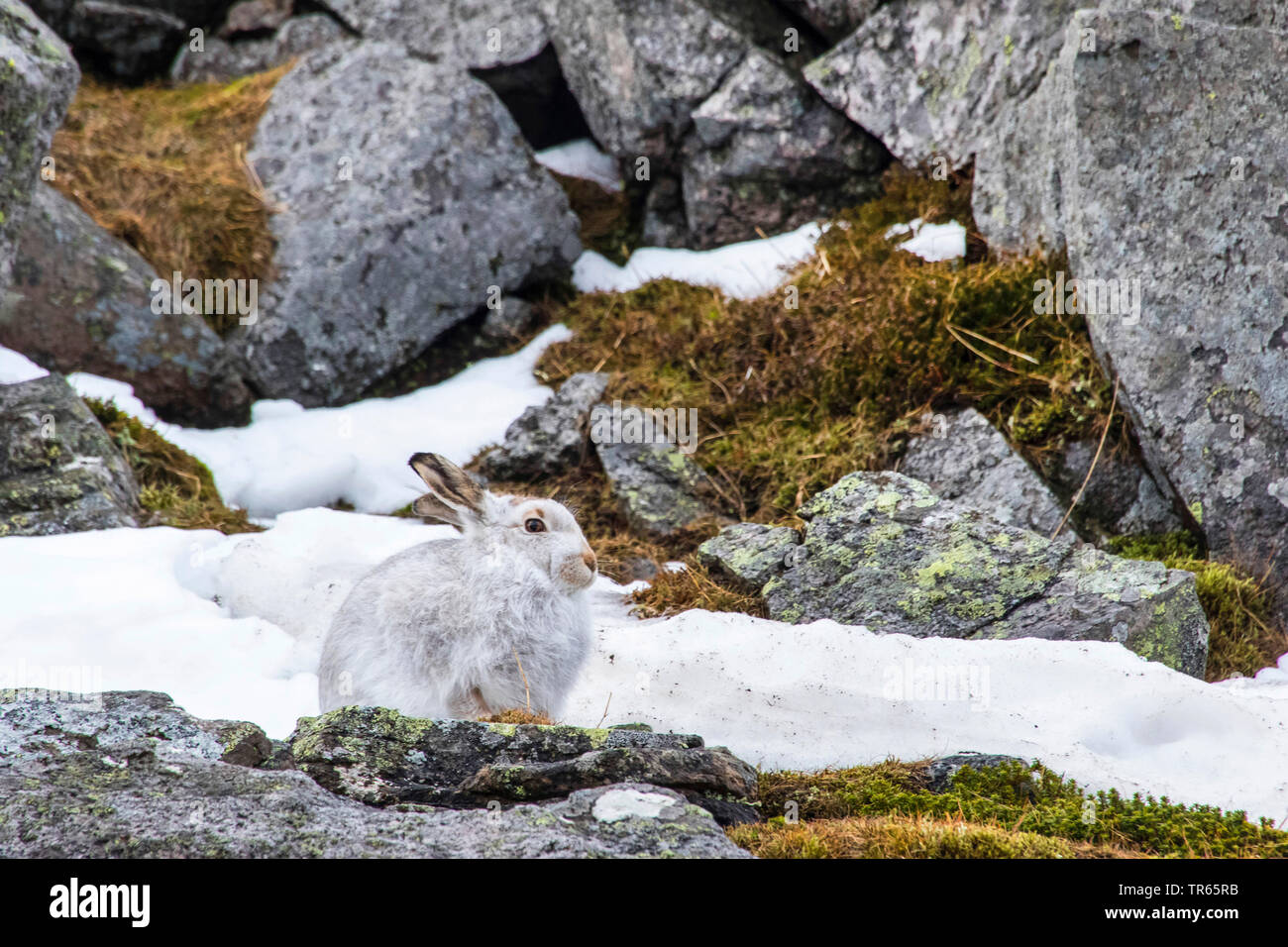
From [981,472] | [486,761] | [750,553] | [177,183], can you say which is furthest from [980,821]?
[177,183]

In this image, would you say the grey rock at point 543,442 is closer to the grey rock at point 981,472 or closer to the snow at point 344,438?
the snow at point 344,438

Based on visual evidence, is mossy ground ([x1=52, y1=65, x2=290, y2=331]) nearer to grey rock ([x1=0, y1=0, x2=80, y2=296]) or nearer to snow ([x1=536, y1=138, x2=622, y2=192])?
grey rock ([x1=0, y1=0, x2=80, y2=296])

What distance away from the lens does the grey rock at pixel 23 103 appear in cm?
911

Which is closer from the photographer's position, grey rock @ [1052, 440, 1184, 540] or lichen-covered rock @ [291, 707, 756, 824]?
lichen-covered rock @ [291, 707, 756, 824]

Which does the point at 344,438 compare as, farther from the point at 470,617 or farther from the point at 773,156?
the point at 773,156

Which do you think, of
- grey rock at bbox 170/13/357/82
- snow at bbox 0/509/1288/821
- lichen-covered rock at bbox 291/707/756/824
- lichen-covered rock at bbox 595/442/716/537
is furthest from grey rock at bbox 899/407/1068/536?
grey rock at bbox 170/13/357/82

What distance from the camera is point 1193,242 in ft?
29.3

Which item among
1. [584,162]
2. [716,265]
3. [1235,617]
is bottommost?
[1235,617]

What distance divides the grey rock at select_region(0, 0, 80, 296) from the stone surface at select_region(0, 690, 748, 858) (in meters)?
6.51

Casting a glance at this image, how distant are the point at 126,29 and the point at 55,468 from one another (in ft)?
34.0

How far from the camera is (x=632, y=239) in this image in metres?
14.8

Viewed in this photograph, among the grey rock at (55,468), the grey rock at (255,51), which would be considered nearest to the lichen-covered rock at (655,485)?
the grey rock at (55,468)

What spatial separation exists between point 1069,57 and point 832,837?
8093mm

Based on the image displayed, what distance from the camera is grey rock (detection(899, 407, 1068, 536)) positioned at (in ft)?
30.3
